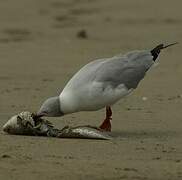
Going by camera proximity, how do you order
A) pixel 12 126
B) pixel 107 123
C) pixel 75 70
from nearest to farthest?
pixel 12 126
pixel 107 123
pixel 75 70

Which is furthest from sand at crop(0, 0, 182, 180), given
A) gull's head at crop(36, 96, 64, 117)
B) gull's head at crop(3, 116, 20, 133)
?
gull's head at crop(36, 96, 64, 117)

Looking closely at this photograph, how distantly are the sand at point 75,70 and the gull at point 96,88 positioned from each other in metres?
0.35

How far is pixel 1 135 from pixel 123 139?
111cm

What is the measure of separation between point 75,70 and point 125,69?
164 inches

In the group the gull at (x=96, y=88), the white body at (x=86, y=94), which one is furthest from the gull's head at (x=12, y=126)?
the white body at (x=86, y=94)

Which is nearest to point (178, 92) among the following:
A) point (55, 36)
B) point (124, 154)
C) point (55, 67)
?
point (55, 67)

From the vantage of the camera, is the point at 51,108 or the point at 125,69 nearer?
the point at 51,108

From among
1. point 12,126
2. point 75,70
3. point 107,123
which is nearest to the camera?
point 12,126

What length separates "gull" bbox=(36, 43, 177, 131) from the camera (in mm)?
7949

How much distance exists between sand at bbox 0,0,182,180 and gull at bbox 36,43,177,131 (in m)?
0.35

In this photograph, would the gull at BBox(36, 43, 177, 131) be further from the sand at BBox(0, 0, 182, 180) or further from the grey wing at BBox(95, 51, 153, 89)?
the sand at BBox(0, 0, 182, 180)

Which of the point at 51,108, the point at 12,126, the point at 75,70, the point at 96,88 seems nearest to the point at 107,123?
the point at 96,88

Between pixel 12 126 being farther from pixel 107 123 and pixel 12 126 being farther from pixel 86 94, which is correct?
pixel 107 123

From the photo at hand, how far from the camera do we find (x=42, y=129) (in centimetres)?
791
